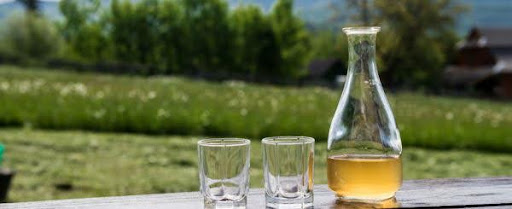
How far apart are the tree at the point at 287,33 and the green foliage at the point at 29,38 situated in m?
13.5

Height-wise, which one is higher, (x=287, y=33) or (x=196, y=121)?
(x=287, y=33)

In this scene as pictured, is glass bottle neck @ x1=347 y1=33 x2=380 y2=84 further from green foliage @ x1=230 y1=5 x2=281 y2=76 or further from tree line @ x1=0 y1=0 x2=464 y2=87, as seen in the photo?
green foliage @ x1=230 y1=5 x2=281 y2=76

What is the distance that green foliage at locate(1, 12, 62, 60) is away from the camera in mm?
42312

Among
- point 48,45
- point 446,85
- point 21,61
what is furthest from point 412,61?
point 48,45

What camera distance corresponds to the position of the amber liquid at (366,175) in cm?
135

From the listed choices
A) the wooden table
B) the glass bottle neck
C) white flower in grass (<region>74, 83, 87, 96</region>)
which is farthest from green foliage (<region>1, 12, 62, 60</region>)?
the glass bottle neck

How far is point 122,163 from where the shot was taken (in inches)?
242

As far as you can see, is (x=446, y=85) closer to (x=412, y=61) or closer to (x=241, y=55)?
(x=412, y=61)

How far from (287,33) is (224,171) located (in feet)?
137

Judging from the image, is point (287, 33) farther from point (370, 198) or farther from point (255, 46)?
point (370, 198)

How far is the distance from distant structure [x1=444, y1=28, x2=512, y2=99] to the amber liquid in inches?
1244

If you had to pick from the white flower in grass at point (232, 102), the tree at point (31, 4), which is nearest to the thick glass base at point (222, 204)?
the white flower in grass at point (232, 102)

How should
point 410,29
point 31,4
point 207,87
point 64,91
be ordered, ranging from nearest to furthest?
point 64,91 < point 207,87 < point 410,29 < point 31,4

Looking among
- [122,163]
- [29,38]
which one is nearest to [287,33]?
[29,38]
